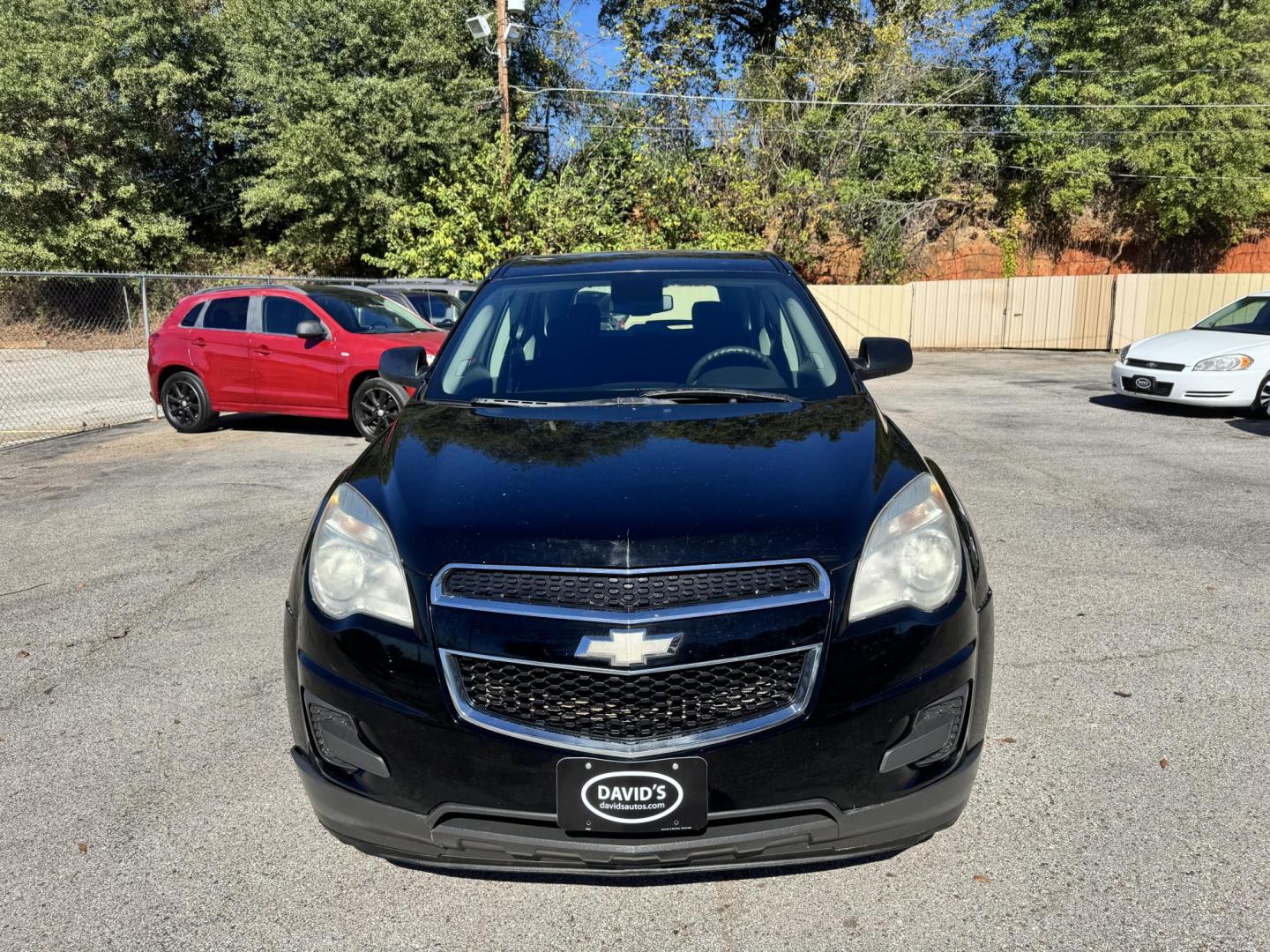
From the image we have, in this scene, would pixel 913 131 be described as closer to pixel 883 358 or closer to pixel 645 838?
pixel 883 358

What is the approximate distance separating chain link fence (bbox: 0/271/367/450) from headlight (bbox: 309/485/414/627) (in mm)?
10893

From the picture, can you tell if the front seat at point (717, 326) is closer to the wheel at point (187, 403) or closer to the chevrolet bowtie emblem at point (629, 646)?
the chevrolet bowtie emblem at point (629, 646)

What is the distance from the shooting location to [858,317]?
2784cm

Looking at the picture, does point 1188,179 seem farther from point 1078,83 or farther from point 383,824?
point 383,824

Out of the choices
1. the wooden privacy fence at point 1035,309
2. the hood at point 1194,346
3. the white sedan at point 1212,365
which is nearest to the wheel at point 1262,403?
the white sedan at point 1212,365

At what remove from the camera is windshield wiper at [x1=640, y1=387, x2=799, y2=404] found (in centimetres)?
329

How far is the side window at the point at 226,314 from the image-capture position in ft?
35.4

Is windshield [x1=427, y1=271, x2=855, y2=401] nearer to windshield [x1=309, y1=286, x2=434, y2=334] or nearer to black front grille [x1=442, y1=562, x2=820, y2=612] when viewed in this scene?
black front grille [x1=442, y1=562, x2=820, y2=612]

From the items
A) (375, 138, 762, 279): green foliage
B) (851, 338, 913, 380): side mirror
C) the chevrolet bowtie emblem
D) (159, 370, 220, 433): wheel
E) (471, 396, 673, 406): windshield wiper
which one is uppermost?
(375, 138, 762, 279): green foliage

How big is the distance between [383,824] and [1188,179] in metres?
35.8

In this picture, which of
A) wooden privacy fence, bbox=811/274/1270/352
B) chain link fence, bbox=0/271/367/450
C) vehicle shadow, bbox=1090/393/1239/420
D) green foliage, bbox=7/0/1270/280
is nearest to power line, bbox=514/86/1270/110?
green foliage, bbox=7/0/1270/280

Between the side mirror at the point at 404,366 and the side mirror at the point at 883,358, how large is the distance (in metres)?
A: 1.95

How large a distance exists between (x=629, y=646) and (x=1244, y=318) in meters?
12.9

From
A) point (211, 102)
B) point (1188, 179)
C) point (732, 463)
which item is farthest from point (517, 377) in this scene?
point (1188, 179)
